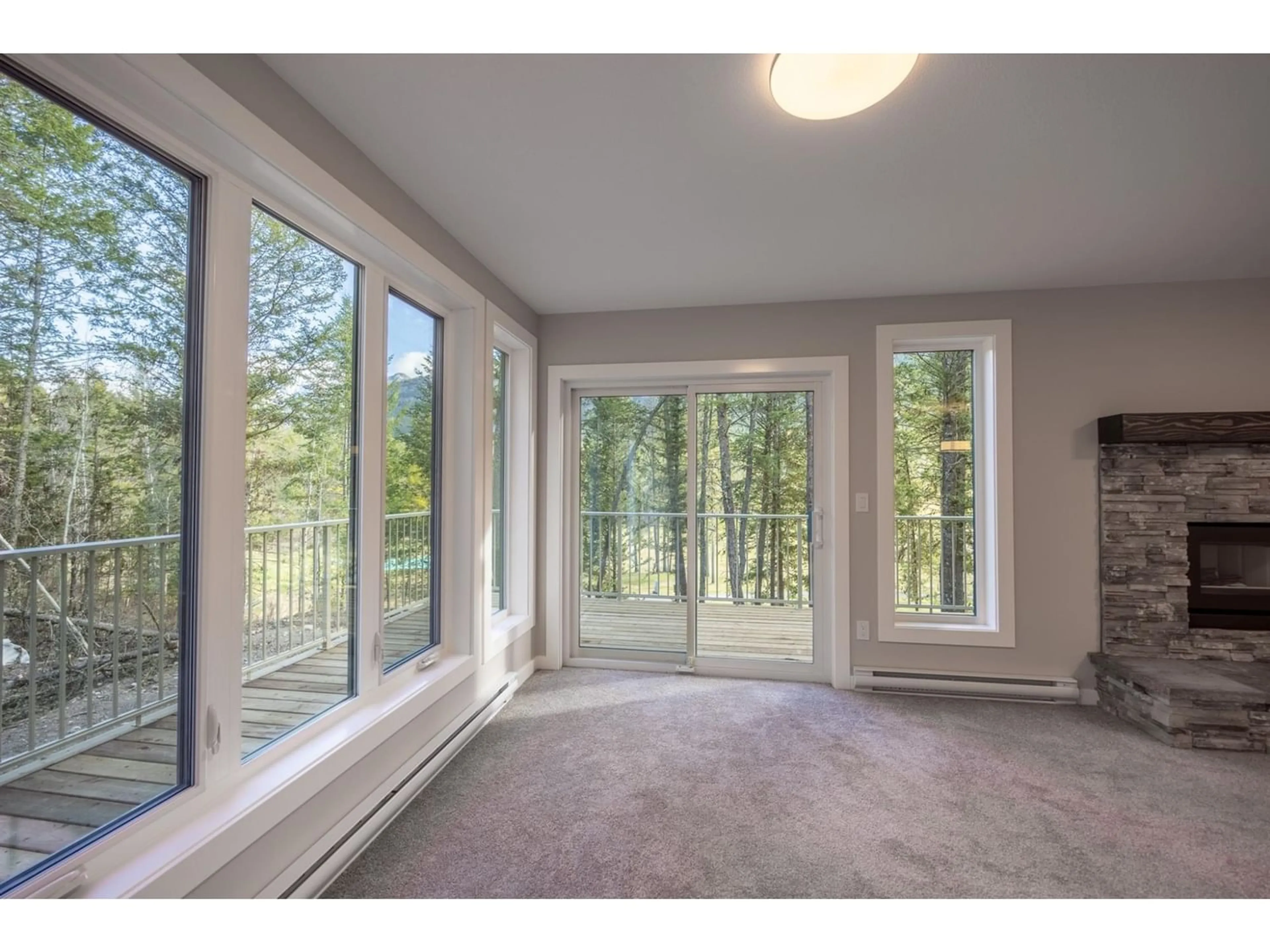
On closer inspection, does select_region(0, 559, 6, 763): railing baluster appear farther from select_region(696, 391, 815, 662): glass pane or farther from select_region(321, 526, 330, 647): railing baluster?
select_region(696, 391, 815, 662): glass pane

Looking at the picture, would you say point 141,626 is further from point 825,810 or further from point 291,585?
point 825,810

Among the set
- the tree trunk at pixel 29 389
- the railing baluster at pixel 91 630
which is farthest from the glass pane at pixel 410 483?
the tree trunk at pixel 29 389

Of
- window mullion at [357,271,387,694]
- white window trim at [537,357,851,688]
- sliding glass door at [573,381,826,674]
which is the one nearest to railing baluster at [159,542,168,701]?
window mullion at [357,271,387,694]

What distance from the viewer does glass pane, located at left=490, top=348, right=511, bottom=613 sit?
3.35 metres

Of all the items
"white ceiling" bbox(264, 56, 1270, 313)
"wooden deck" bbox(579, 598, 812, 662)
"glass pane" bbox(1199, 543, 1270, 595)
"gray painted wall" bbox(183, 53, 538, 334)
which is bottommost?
"wooden deck" bbox(579, 598, 812, 662)

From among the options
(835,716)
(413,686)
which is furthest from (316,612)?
(835,716)

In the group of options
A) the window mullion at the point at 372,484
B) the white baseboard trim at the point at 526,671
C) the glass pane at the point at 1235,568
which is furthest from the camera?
the white baseboard trim at the point at 526,671

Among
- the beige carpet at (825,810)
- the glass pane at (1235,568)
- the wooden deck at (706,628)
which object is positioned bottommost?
the beige carpet at (825,810)

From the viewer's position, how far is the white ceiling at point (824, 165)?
148 centimetres

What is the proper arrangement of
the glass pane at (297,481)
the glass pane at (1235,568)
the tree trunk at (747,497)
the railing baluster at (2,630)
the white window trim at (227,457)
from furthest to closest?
the tree trunk at (747,497) < the glass pane at (1235,568) < the glass pane at (297,481) < the white window trim at (227,457) < the railing baluster at (2,630)

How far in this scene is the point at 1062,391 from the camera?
3123 mm

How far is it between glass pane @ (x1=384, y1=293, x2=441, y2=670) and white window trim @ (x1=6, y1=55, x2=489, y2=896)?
14 centimetres

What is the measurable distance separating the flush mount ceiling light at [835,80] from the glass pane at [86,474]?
1.56 metres

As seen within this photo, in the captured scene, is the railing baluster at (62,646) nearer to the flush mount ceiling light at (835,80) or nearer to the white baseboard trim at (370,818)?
the white baseboard trim at (370,818)
